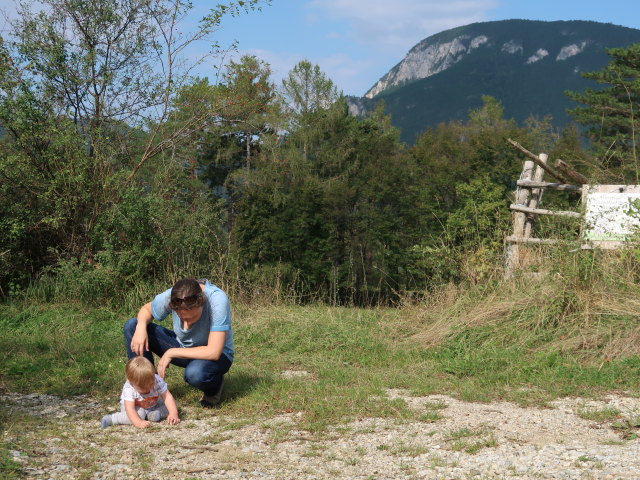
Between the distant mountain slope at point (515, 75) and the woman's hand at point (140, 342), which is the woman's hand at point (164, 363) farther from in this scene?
the distant mountain slope at point (515, 75)

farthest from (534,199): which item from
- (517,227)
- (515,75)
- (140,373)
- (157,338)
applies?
(515,75)

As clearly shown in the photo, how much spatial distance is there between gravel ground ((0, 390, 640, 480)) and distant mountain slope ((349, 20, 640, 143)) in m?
116

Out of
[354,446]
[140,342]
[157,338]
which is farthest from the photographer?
[157,338]

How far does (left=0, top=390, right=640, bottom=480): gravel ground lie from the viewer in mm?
3545

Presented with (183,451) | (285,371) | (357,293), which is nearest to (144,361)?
(183,451)

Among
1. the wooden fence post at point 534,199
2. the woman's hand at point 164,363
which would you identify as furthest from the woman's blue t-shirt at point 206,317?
the wooden fence post at point 534,199

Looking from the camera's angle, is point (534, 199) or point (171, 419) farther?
point (534, 199)

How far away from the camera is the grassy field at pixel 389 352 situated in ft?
17.1

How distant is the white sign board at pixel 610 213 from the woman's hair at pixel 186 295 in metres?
4.61

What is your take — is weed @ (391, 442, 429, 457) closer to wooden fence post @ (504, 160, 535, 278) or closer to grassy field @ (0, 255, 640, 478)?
grassy field @ (0, 255, 640, 478)

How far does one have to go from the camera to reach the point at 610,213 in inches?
310

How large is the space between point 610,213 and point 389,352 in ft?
11.0

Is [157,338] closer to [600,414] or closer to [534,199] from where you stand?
[600,414]

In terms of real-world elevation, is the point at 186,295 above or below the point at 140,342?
above
